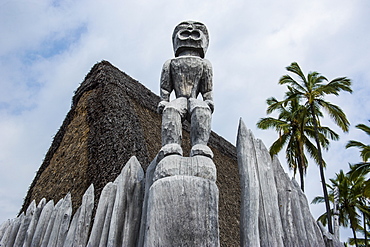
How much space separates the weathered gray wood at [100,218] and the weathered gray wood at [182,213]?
90 cm

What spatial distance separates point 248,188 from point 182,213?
30.4 inches

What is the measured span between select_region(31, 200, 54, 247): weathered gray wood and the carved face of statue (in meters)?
2.60

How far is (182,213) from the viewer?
2.74 m

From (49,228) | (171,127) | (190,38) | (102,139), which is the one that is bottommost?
(49,228)

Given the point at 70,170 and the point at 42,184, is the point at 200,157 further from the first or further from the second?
the point at 42,184

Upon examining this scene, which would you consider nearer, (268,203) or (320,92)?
(268,203)

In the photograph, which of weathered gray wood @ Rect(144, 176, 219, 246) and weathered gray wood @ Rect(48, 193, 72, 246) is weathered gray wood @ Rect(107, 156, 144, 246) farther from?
weathered gray wood @ Rect(48, 193, 72, 246)

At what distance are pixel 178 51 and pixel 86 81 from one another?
28.3 ft

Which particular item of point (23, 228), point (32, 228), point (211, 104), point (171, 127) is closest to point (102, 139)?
point (23, 228)

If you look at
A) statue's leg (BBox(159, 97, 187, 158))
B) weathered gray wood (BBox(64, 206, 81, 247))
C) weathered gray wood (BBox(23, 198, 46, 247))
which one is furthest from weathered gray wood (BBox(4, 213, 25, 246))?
statue's leg (BBox(159, 97, 187, 158))

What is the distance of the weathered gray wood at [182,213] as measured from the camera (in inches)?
105

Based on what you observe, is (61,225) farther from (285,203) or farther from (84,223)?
(285,203)

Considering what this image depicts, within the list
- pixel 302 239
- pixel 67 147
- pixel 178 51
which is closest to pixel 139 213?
pixel 302 239

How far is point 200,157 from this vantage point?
311 centimetres
